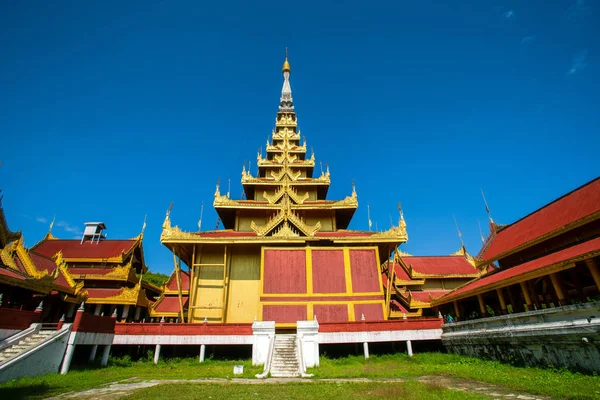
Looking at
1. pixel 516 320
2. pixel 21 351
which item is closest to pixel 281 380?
pixel 516 320

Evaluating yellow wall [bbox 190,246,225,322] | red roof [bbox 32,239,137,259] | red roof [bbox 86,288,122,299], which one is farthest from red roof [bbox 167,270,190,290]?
red roof [bbox 32,239,137,259]

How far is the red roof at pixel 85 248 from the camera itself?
2280cm

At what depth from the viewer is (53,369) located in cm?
1191

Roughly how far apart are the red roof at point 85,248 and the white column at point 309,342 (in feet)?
52.4

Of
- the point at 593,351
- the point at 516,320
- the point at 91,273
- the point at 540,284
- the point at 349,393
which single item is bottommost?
the point at 349,393

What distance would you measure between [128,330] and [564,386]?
55.2ft

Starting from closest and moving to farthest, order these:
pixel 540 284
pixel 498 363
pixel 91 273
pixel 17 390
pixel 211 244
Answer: pixel 17 390
pixel 498 363
pixel 540 284
pixel 211 244
pixel 91 273

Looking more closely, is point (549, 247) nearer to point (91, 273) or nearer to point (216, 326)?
point (216, 326)

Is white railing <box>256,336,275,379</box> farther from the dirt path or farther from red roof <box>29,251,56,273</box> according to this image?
red roof <box>29,251,56,273</box>

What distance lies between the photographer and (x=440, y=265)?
25562mm

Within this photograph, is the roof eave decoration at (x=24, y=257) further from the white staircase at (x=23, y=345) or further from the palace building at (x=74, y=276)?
the white staircase at (x=23, y=345)

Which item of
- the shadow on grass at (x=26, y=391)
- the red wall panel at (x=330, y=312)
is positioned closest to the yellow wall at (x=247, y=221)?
the red wall panel at (x=330, y=312)

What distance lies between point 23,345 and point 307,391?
10.8 m

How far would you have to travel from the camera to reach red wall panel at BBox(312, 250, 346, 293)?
17.8 m
